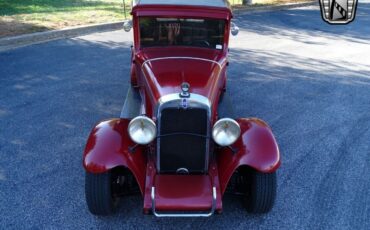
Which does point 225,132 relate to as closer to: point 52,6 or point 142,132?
point 142,132

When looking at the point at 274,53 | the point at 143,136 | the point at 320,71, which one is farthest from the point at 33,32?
the point at 143,136

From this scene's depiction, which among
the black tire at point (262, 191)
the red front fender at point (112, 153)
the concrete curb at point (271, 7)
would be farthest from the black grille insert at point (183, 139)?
the concrete curb at point (271, 7)

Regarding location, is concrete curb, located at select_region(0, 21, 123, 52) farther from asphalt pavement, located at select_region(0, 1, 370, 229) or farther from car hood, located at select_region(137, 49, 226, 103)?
car hood, located at select_region(137, 49, 226, 103)

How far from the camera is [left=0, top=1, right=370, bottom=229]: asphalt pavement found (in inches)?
140

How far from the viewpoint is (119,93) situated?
6.31m

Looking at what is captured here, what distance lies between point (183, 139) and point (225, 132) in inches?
15.2

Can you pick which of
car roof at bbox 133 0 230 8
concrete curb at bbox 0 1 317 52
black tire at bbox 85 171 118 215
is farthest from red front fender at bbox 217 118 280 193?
concrete curb at bbox 0 1 317 52

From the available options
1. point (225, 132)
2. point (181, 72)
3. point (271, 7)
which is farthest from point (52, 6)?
point (225, 132)

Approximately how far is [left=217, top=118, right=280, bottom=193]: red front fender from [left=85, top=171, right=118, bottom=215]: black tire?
3.31 ft

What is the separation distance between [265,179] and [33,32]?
323 inches

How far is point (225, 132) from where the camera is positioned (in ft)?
10.8

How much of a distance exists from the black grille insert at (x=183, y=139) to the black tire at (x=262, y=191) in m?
0.49

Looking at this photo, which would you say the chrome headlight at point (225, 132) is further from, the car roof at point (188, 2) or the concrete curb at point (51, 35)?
the concrete curb at point (51, 35)

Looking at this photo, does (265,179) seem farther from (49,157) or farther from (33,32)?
(33,32)
